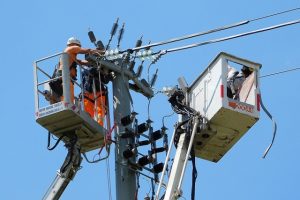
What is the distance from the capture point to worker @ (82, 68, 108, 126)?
25938 mm

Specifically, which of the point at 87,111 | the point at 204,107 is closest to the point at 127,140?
the point at 87,111

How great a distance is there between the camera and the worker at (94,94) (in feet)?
85.1

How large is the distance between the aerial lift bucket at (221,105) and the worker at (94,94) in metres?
2.43

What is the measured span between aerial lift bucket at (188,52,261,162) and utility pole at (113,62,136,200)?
1.66 meters

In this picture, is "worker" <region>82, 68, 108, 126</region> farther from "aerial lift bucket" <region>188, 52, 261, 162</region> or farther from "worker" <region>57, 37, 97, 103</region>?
"aerial lift bucket" <region>188, 52, 261, 162</region>

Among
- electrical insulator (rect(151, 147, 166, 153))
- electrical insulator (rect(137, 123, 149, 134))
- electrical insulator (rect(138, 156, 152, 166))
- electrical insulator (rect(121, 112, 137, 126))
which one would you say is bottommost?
electrical insulator (rect(138, 156, 152, 166))

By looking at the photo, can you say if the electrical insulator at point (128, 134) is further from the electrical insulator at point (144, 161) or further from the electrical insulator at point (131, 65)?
the electrical insulator at point (131, 65)

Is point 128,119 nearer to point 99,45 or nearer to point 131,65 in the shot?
point 131,65

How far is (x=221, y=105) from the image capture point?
23.1 m

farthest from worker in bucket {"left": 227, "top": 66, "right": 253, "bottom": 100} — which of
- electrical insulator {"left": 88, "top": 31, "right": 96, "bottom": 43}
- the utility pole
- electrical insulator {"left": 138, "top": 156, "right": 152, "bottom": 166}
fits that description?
electrical insulator {"left": 88, "top": 31, "right": 96, "bottom": 43}

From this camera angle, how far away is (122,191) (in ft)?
81.7

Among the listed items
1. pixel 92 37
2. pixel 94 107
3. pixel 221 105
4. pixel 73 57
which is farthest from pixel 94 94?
pixel 221 105

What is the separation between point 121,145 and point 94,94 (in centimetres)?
123

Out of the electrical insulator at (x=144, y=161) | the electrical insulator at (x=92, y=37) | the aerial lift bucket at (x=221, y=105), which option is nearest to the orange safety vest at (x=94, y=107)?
the electrical insulator at (x=92, y=37)
